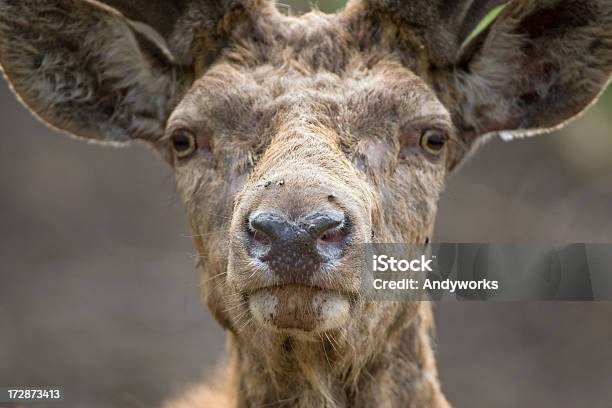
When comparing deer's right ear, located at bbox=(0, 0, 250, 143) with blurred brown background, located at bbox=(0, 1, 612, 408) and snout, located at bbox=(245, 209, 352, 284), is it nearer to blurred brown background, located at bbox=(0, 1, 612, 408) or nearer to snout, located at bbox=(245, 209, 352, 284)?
snout, located at bbox=(245, 209, 352, 284)

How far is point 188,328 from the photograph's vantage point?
16391mm

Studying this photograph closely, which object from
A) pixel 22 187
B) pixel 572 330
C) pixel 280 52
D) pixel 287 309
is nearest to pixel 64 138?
pixel 22 187

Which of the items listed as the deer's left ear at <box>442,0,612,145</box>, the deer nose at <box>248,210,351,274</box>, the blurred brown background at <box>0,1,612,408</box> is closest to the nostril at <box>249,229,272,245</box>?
the deer nose at <box>248,210,351,274</box>

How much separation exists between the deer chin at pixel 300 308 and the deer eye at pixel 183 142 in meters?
1.61

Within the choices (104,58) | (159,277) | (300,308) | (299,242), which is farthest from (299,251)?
(159,277)

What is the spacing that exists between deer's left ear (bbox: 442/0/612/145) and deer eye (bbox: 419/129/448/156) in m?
0.57

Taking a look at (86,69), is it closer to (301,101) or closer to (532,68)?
(301,101)

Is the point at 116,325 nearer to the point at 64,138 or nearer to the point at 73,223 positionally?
the point at 73,223

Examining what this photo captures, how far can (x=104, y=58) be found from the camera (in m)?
7.18

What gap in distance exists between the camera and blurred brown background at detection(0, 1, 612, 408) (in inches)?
590

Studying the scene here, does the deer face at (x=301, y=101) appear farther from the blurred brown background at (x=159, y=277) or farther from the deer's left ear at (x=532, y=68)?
the blurred brown background at (x=159, y=277)

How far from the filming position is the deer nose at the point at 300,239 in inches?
192

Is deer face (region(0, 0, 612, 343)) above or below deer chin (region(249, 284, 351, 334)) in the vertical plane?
above

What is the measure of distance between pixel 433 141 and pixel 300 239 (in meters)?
1.81
